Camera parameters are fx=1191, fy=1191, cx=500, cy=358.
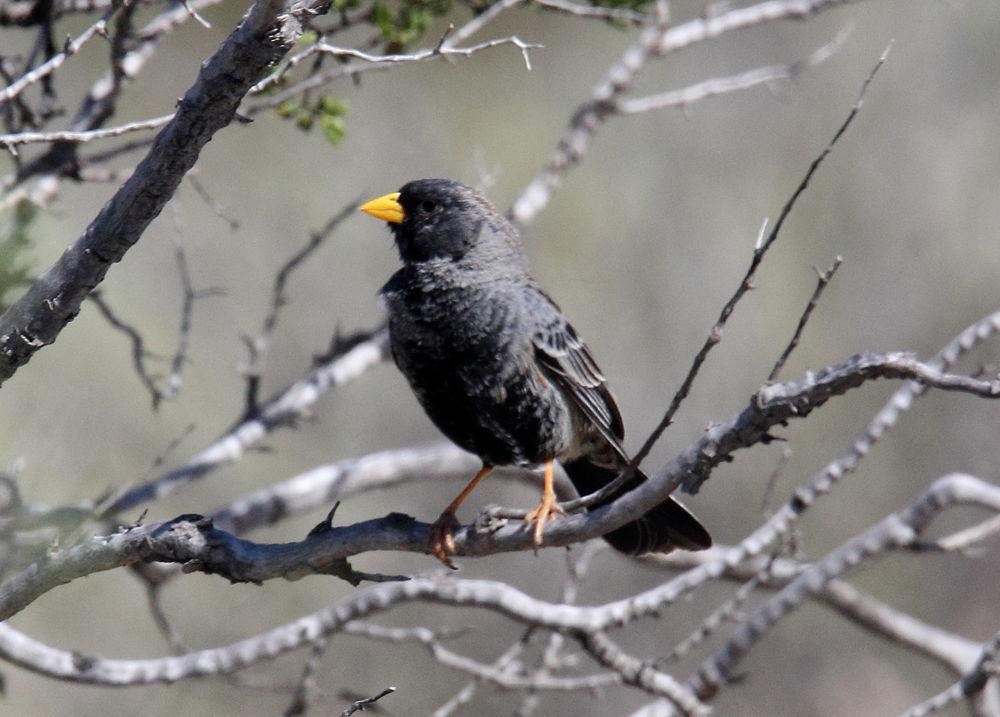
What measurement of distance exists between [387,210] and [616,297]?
7.02 meters

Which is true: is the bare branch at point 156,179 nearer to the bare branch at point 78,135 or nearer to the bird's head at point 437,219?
the bare branch at point 78,135

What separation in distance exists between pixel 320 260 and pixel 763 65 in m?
5.24

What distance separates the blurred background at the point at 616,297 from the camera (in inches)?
395

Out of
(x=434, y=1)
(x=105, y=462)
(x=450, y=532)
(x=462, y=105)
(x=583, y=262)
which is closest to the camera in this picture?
(x=450, y=532)

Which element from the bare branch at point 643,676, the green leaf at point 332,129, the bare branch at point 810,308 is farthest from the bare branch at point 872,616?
the bare branch at point 810,308

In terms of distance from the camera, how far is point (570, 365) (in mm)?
5102

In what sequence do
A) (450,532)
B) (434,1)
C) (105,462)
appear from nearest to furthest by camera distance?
(450,532)
(434,1)
(105,462)

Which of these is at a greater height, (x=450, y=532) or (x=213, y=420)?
(x=213, y=420)

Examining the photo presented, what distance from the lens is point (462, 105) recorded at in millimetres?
13688

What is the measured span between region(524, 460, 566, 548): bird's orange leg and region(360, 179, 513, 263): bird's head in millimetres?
1069

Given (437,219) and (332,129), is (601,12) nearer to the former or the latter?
(437,219)

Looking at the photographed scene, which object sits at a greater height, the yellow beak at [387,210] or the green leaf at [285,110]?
the green leaf at [285,110]

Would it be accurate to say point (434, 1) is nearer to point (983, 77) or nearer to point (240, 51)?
point (240, 51)

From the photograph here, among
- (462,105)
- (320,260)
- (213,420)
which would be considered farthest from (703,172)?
(213,420)
